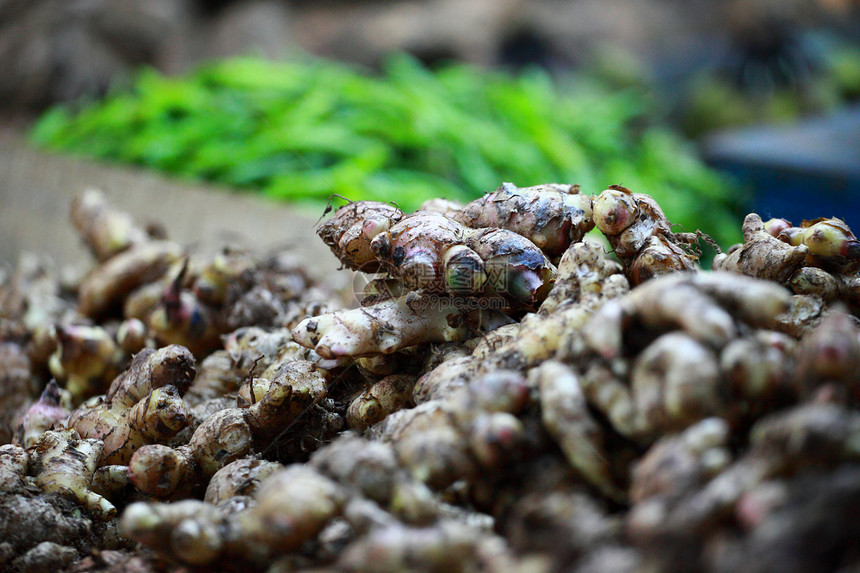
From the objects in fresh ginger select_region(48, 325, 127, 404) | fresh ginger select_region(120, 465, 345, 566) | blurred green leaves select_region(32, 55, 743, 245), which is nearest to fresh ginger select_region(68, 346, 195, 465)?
fresh ginger select_region(48, 325, 127, 404)

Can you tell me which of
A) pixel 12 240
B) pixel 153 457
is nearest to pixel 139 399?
pixel 153 457

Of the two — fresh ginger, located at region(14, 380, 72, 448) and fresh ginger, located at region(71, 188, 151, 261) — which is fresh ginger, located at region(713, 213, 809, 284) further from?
fresh ginger, located at region(71, 188, 151, 261)

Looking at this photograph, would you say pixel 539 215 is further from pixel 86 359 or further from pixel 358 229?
pixel 86 359

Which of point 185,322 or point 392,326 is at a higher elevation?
point 185,322

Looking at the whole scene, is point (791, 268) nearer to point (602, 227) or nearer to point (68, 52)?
point (602, 227)

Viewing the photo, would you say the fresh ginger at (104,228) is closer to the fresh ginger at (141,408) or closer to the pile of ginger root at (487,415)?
the pile of ginger root at (487,415)

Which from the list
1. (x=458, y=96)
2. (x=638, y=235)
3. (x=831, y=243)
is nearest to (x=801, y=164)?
(x=458, y=96)
